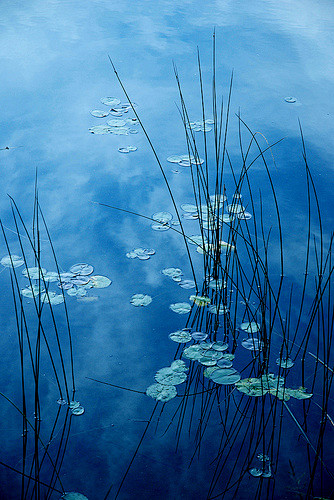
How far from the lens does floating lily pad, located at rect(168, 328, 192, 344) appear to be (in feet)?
6.52

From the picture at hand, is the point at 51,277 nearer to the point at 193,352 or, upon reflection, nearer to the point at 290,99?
the point at 193,352

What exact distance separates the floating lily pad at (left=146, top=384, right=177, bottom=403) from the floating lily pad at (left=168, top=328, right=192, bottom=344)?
22cm

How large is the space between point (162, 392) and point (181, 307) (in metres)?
0.45

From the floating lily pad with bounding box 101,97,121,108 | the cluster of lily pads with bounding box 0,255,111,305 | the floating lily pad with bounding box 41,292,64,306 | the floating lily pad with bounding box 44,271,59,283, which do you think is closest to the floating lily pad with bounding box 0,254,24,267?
the cluster of lily pads with bounding box 0,255,111,305

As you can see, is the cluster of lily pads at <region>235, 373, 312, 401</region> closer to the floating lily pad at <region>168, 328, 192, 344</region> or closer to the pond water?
the pond water

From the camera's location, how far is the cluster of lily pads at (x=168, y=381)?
1763 millimetres

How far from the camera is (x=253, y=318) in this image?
1.95 meters

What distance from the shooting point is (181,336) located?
2006 millimetres

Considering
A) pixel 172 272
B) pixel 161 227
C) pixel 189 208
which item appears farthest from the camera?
pixel 189 208

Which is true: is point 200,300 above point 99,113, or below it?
below

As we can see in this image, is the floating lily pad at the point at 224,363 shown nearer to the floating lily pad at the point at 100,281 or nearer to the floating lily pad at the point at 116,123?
the floating lily pad at the point at 100,281

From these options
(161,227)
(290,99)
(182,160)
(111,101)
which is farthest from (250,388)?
(290,99)

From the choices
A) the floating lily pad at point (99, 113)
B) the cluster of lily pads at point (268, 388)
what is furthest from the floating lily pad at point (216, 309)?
the floating lily pad at point (99, 113)

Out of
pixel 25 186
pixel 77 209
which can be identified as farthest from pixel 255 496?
pixel 25 186
